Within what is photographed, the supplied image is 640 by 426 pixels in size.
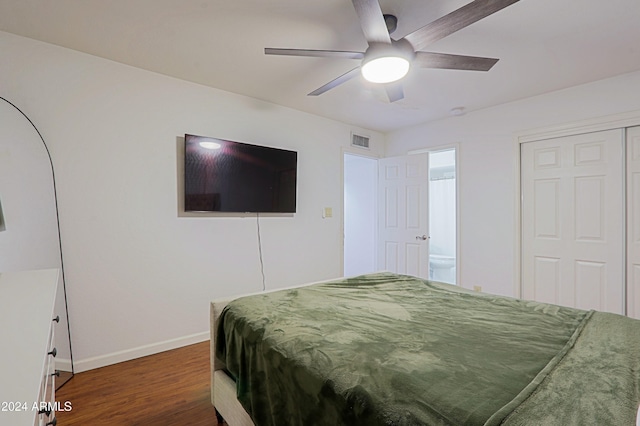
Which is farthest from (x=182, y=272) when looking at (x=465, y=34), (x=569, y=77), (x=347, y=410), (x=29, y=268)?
(x=569, y=77)

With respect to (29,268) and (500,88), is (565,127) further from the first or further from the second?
(29,268)

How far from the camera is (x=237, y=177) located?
306 cm

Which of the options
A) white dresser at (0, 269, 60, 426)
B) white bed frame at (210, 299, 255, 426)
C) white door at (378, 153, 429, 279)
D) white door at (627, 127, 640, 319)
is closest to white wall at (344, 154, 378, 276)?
white door at (378, 153, 429, 279)

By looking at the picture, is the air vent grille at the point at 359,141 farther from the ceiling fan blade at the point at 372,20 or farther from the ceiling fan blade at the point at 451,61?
the ceiling fan blade at the point at 372,20

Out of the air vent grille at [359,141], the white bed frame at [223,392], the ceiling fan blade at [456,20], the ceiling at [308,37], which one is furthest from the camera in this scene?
the air vent grille at [359,141]

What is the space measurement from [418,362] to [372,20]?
1508 mm

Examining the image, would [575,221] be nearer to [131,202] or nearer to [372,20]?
[372,20]

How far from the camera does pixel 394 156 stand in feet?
14.6

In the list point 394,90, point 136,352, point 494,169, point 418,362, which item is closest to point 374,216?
point 494,169

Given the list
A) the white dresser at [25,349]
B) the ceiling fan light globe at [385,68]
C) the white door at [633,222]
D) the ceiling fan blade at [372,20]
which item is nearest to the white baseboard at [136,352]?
the white dresser at [25,349]

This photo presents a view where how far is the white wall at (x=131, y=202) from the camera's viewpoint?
2.28m

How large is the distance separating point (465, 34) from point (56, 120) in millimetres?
3010

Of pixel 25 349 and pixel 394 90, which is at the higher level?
pixel 394 90

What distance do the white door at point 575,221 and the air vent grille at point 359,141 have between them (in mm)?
1916
